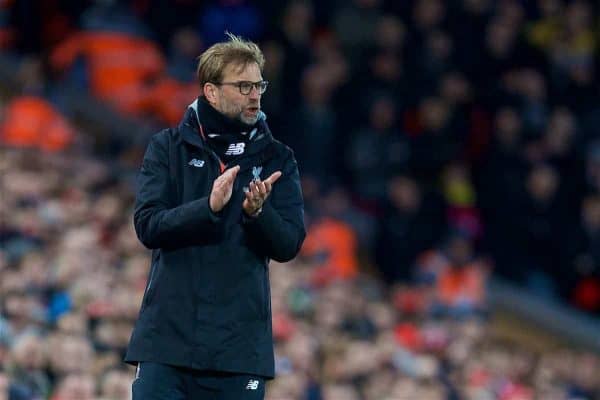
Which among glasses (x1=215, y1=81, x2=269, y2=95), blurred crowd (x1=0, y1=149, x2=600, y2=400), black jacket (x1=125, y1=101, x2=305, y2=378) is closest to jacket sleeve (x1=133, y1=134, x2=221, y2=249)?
black jacket (x1=125, y1=101, x2=305, y2=378)

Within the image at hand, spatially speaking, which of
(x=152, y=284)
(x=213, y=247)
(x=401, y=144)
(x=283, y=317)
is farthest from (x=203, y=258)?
(x=401, y=144)

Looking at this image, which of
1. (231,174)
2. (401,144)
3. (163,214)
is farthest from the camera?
(401,144)

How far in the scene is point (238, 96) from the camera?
16.5 feet

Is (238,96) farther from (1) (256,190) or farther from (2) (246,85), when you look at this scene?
(1) (256,190)

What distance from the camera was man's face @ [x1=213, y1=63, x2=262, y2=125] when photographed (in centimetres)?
502

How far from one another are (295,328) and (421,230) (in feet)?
9.51

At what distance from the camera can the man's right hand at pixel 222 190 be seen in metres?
4.83

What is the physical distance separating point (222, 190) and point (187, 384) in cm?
A: 69

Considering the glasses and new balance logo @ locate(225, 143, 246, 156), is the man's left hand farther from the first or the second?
the glasses

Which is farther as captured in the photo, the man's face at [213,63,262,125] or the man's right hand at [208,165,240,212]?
the man's face at [213,63,262,125]

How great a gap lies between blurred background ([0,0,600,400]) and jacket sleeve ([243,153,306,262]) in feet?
20.3

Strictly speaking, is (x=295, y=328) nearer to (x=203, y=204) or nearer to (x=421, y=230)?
(x=421, y=230)

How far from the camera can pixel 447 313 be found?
1284 centimetres

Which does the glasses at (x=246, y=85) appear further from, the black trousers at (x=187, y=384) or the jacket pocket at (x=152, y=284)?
the black trousers at (x=187, y=384)
